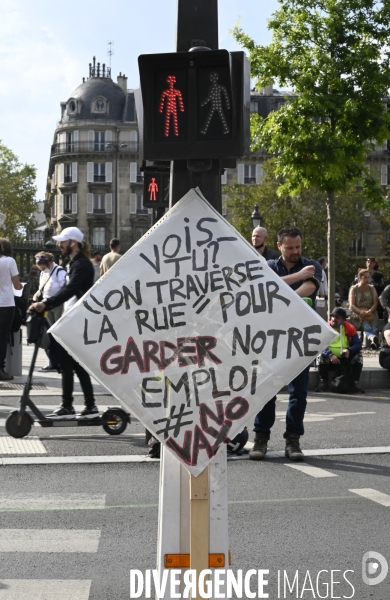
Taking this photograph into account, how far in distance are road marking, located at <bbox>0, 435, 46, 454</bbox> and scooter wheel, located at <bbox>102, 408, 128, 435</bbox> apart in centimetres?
61

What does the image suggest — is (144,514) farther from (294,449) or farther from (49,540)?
(294,449)

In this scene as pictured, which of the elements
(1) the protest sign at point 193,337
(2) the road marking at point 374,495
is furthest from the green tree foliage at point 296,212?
(1) the protest sign at point 193,337

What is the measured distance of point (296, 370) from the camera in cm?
414

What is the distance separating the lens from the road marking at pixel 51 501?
6.59 meters

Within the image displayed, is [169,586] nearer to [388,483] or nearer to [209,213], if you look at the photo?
[209,213]

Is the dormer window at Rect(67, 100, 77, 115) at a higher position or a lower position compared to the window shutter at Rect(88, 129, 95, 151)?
higher

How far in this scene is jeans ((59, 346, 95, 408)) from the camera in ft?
31.8

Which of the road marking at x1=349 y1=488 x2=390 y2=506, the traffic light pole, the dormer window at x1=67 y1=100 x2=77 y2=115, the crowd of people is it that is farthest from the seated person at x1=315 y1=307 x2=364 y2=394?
the dormer window at x1=67 y1=100 x2=77 y2=115

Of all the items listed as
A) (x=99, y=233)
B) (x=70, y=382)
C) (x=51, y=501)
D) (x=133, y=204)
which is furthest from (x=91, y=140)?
(x=51, y=501)

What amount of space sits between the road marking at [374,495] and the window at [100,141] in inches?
3904

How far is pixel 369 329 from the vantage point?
19.9m

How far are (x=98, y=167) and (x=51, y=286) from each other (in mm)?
91220

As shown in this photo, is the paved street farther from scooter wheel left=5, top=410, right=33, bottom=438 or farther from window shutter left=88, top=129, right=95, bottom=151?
window shutter left=88, top=129, right=95, bottom=151

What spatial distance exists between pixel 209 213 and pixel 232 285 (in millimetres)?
331
